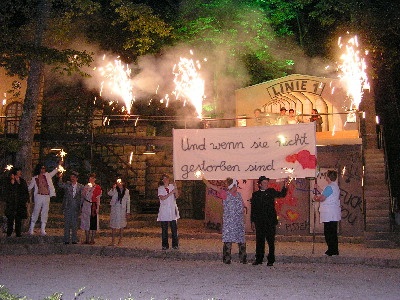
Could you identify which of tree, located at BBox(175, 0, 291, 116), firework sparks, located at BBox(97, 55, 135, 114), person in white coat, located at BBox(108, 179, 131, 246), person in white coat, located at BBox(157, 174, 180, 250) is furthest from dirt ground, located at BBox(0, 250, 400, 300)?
firework sparks, located at BBox(97, 55, 135, 114)

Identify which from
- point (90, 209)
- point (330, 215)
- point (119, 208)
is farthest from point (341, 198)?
point (90, 209)

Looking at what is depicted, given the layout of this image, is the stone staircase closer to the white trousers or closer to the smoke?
the smoke

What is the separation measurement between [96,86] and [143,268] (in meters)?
17.7

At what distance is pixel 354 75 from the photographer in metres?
19.8

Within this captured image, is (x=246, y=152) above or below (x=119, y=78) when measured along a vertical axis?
below

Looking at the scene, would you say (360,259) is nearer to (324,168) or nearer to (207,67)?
(324,168)

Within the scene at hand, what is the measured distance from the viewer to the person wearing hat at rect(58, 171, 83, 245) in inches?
591

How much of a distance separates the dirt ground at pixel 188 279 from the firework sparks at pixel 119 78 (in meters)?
14.1

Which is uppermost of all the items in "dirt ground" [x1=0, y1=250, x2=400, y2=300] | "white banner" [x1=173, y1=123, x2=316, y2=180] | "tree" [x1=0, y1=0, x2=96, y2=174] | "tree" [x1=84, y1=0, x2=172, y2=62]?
"tree" [x1=84, y1=0, x2=172, y2=62]

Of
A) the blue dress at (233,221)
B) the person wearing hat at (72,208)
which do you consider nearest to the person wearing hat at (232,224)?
the blue dress at (233,221)

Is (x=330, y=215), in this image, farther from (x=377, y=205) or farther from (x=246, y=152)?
(x=377, y=205)

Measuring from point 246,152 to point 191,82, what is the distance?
966 centimetres

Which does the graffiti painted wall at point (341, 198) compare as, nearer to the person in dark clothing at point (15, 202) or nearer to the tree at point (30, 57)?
the person in dark clothing at point (15, 202)

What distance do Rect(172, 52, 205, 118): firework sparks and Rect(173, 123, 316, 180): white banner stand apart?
27.4ft
